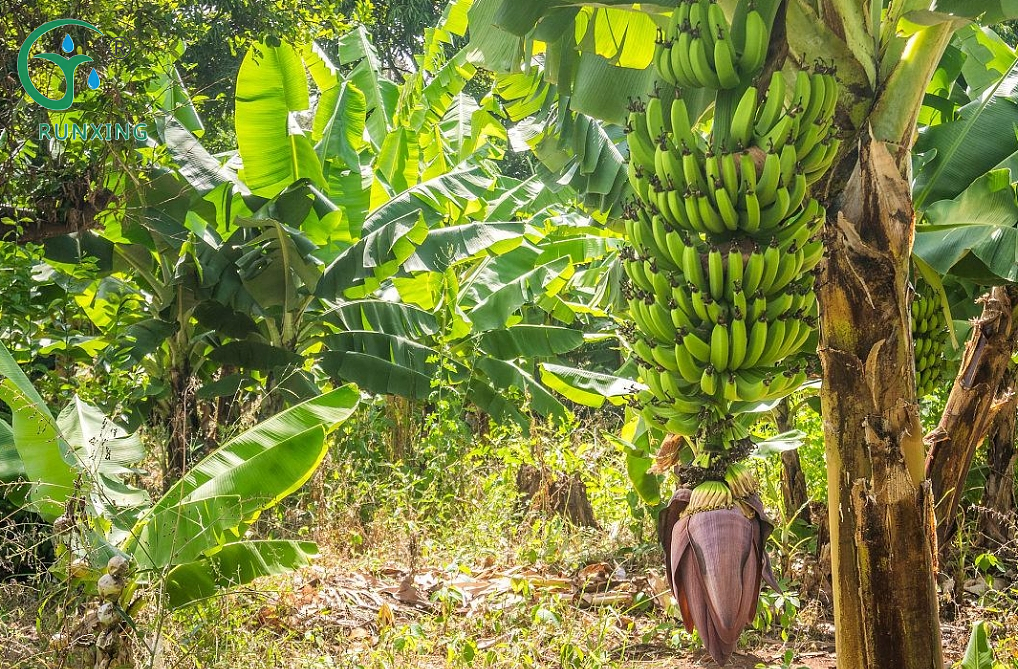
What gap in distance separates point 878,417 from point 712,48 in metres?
1.24

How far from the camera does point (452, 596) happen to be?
392 cm

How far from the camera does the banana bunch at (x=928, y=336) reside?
423 cm

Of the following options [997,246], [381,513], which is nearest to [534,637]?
[381,513]

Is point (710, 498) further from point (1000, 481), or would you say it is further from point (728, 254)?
point (1000, 481)

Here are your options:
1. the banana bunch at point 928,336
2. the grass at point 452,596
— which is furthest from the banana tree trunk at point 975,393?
the grass at point 452,596

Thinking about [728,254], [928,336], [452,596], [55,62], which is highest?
[55,62]

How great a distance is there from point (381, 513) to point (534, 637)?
7.61ft

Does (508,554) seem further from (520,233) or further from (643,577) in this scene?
(520,233)

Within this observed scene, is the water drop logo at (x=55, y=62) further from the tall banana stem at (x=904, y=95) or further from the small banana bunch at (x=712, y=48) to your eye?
the tall banana stem at (x=904, y=95)

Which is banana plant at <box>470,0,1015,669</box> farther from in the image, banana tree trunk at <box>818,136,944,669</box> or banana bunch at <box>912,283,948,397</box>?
banana bunch at <box>912,283,948,397</box>

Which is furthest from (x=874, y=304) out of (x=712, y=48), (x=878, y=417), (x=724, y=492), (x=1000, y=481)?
(x=1000, y=481)

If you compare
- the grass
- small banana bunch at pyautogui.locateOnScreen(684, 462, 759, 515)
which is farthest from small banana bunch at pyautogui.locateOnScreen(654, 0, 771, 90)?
the grass

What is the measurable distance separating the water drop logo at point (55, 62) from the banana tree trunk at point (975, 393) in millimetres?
4661

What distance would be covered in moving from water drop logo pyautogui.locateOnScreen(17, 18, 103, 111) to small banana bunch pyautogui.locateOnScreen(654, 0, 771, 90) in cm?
307
